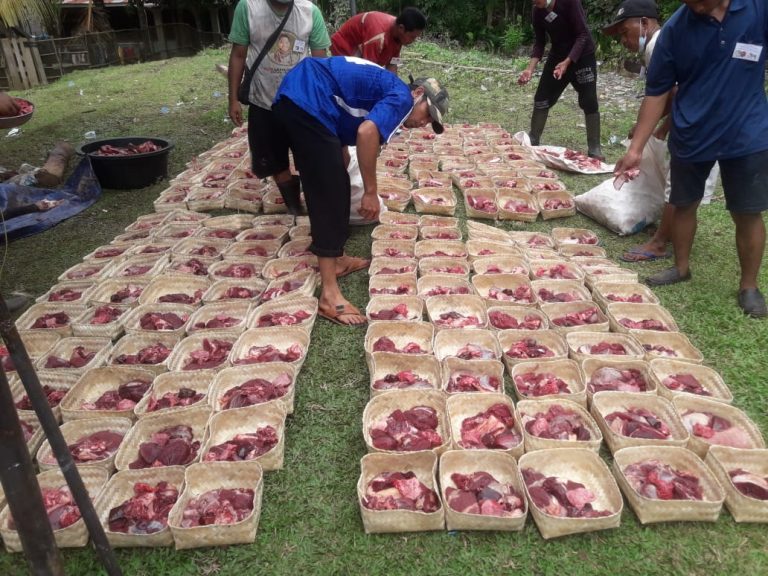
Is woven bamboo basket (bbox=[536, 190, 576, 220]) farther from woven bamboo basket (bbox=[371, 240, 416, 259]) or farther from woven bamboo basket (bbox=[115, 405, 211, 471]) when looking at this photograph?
woven bamboo basket (bbox=[115, 405, 211, 471])

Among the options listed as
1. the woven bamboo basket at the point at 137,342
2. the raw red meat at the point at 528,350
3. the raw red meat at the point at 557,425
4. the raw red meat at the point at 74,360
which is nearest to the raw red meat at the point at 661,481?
the raw red meat at the point at 557,425

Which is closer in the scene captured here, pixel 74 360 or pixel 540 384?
pixel 540 384

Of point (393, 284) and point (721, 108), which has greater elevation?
point (721, 108)

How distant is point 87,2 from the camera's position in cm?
1897

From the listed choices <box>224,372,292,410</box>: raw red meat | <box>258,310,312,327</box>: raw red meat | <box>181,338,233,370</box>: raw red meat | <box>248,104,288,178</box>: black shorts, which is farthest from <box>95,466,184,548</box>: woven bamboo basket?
<box>248,104,288,178</box>: black shorts

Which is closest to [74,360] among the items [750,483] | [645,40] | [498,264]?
[498,264]

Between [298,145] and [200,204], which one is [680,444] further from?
[200,204]

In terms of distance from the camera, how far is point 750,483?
8.05 feet

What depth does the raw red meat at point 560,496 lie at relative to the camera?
7.80 ft

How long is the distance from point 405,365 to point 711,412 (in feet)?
5.35

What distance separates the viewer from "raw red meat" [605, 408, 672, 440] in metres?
2.72

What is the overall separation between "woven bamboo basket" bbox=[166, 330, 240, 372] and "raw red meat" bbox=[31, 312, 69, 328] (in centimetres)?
93

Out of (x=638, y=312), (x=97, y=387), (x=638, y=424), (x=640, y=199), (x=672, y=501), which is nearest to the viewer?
(x=672, y=501)

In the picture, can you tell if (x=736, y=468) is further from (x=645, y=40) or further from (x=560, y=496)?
(x=645, y=40)
